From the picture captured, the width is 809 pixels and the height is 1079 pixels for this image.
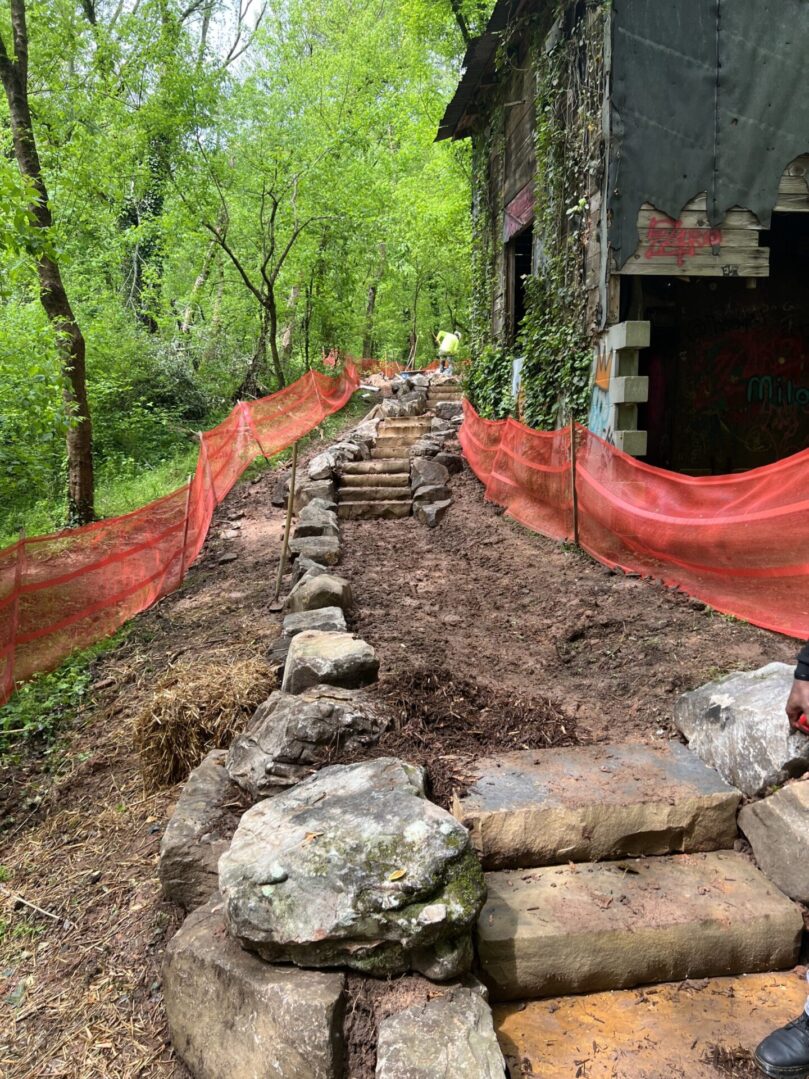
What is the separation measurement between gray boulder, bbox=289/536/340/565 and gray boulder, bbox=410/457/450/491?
2.64 metres

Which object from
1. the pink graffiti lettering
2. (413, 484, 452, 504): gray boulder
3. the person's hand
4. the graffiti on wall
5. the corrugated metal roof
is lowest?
(413, 484, 452, 504): gray boulder

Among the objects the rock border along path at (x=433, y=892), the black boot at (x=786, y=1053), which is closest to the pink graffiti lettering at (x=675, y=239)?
the rock border along path at (x=433, y=892)

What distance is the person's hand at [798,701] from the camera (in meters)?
2.25

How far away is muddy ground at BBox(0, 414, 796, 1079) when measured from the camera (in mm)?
2574

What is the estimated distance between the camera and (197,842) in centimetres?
276

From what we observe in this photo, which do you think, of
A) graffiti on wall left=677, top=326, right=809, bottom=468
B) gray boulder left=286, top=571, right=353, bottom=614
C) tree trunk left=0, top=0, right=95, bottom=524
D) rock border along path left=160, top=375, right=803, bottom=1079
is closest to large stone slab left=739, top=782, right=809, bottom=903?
rock border along path left=160, top=375, right=803, bottom=1079

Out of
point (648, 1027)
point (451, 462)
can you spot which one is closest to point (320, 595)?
point (648, 1027)

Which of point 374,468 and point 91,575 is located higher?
point 374,468

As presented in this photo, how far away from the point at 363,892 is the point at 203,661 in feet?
9.76

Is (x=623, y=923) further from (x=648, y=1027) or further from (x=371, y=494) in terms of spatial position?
(x=371, y=494)

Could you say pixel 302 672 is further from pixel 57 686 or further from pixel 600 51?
pixel 600 51

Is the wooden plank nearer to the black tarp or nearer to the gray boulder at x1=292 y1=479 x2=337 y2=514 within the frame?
the black tarp

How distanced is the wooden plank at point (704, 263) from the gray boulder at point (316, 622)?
15.4 feet

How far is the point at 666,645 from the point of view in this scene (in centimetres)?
429
